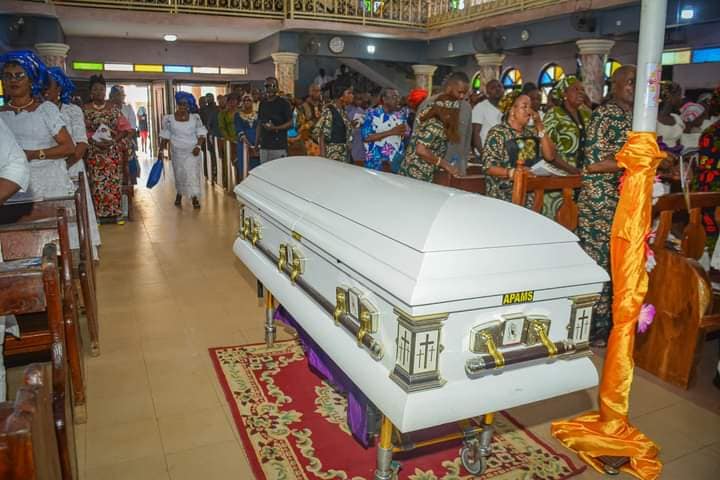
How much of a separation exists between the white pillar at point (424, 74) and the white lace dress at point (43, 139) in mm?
11942

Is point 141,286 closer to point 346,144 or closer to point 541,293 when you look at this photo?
point 346,144

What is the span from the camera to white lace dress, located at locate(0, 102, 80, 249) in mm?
3744

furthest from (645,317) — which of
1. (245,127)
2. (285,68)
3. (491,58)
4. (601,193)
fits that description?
(285,68)

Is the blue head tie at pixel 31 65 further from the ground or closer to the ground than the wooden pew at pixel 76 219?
further from the ground

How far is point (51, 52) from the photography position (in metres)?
11.0

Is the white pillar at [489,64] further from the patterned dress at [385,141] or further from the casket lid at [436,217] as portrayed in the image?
the casket lid at [436,217]

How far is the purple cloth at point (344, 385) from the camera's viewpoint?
223 centimetres

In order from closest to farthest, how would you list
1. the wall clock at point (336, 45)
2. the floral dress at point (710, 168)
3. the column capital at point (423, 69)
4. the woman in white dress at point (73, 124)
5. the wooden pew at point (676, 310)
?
the wooden pew at point (676, 310) → the floral dress at point (710, 168) → the woman in white dress at point (73, 124) → the wall clock at point (336, 45) → the column capital at point (423, 69)

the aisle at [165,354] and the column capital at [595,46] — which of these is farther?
the column capital at [595,46]

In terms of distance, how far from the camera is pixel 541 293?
174 cm

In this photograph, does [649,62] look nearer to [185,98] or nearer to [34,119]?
[34,119]

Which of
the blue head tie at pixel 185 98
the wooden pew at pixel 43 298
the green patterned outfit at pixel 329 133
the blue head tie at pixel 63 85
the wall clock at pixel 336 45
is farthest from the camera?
the wall clock at pixel 336 45

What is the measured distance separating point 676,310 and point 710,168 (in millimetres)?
1457

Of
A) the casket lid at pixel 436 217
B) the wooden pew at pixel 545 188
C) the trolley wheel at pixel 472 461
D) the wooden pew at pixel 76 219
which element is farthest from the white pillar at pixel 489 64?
the trolley wheel at pixel 472 461
